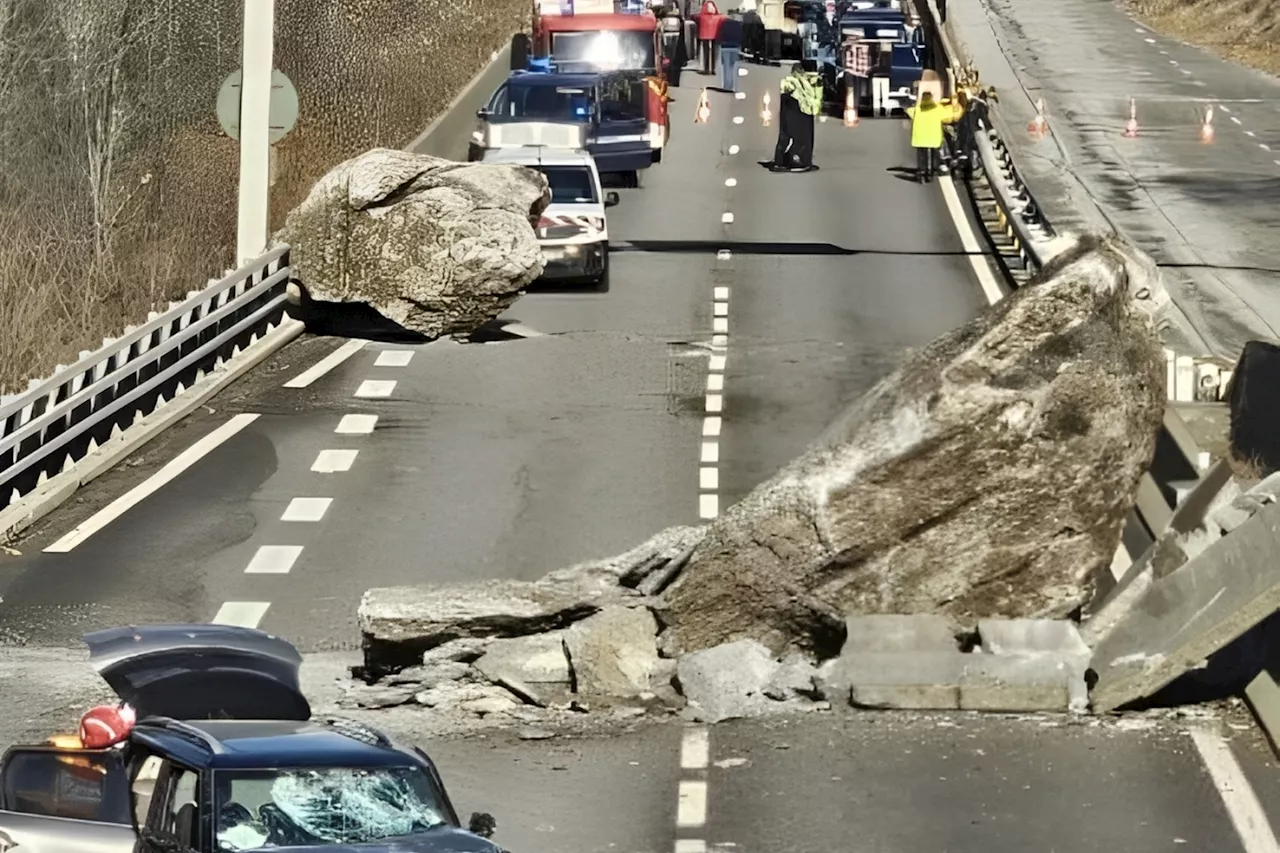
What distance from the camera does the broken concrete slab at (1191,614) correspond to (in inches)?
529

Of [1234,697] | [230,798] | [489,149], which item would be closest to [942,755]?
[1234,697]

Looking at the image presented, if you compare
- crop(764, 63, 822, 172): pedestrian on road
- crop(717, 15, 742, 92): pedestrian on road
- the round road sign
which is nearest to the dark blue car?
crop(764, 63, 822, 172): pedestrian on road

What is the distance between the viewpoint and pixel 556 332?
2830 cm

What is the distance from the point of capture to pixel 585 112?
132 ft

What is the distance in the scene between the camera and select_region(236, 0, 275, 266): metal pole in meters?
27.6

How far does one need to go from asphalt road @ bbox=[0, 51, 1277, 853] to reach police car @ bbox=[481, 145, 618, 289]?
348 mm

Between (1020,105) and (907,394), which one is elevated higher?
(907,394)

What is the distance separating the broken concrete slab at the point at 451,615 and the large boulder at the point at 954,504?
2.38ft

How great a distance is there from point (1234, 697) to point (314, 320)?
647 inches

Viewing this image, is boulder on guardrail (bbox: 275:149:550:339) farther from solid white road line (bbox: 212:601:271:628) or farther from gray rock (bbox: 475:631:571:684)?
gray rock (bbox: 475:631:571:684)

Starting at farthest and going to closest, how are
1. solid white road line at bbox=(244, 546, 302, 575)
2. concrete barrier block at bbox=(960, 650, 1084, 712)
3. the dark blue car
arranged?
the dark blue car
solid white road line at bbox=(244, 546, 302, 575)
concrete barrier block at bbox=(960, 650, 1084, 712)

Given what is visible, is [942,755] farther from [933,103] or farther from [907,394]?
[933,103]

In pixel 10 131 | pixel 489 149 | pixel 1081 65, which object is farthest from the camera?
pixel 1081 65

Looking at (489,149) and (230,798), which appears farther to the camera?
(489,149)
